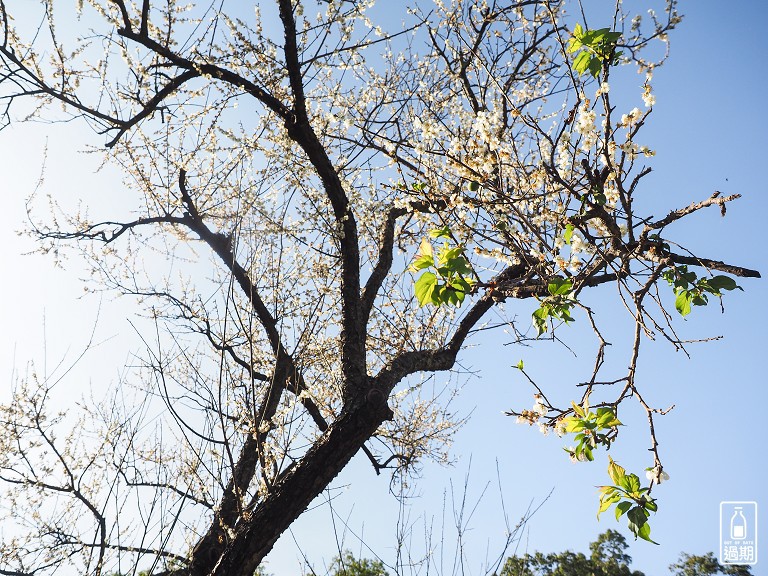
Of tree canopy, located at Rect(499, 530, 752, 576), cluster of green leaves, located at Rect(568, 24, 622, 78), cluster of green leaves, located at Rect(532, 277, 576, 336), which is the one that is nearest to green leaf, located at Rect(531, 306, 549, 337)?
cluster of green leaves, located at Rect(532, 277, 576, 336)

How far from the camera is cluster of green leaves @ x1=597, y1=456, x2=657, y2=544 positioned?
157 cm

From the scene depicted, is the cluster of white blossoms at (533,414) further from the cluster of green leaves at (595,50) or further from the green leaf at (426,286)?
the cluster of green leaves at (595,50)

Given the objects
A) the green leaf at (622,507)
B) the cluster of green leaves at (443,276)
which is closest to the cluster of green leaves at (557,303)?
the cluster of green leaves at (443,276)

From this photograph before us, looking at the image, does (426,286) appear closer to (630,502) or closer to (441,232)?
(441,232)

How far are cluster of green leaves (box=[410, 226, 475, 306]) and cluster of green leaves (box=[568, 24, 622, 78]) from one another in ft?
2.54

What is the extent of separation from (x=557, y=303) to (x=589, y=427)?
1.63 feet

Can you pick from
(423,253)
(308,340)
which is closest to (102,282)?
(308,340)

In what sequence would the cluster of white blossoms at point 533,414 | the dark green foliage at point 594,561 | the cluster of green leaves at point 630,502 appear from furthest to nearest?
the dark green foliage at point 594,561, the cluster of white blossoms at point 533,414, the cluster of green leaves at point 630,502

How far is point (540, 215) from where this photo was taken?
2.24 metres

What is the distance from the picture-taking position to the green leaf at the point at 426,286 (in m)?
1.76

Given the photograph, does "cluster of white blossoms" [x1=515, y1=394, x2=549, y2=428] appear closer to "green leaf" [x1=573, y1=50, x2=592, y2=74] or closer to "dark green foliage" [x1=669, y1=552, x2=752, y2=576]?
"green leaf" [x1=573, y1=50, x2=592, y2=74]

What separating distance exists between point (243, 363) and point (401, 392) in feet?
5.29

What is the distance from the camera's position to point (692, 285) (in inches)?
77.8

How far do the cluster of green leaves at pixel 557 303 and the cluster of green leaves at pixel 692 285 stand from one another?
369 millimetres
